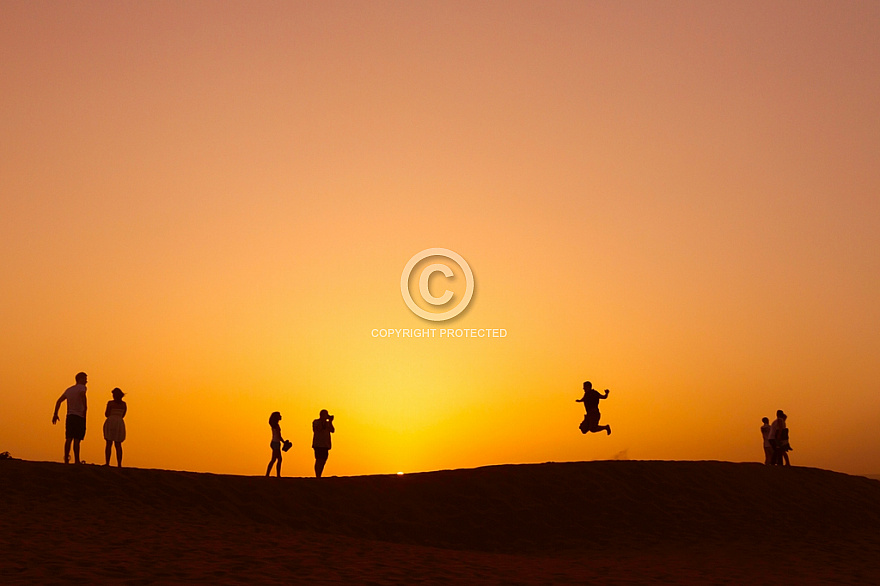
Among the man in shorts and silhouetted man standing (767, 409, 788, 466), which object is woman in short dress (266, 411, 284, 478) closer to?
the man in shorts

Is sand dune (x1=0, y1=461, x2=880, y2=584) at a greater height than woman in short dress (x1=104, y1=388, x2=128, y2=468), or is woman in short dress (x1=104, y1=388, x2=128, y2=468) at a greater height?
woman in short dress (x1=104, y1=388, x2=128, y2=468)

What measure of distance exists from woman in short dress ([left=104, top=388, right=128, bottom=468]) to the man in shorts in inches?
35.8

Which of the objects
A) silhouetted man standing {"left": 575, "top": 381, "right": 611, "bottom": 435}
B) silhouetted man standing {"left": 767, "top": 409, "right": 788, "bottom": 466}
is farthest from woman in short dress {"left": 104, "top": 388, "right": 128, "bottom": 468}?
silhouetted man standing {"left": 767, "top": 409, "right": 788, "bottom": 466}

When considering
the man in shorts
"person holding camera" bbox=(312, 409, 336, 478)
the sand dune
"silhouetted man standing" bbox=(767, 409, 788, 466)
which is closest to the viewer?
the sand dune

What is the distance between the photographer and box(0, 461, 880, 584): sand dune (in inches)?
542

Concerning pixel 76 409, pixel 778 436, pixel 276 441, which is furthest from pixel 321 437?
pixel 778 436

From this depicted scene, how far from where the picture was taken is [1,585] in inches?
431

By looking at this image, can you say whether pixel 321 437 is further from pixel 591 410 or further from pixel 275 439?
pixel 591 410

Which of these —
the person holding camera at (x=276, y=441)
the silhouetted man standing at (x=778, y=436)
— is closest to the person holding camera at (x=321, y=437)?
the person holding camera at (x=276, y=441)

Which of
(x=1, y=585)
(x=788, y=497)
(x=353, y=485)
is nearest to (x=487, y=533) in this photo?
(x=353, y=485)

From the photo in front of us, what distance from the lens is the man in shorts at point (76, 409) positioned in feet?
63.4

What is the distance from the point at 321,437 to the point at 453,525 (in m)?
4.75

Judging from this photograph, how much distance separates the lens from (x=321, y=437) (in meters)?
23.8

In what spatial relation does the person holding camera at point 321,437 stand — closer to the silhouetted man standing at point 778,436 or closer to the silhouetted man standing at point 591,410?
the silhouetted man standing at point 591,410
